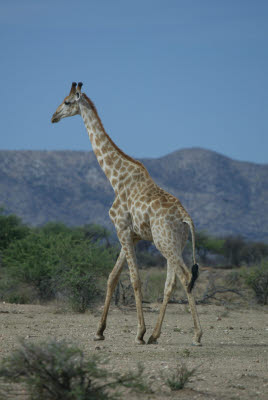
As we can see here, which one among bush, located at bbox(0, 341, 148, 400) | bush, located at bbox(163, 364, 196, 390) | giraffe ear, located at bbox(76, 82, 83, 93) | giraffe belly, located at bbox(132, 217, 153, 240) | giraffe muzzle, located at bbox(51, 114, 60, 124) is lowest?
bush, located at bbox(163, 364, 196, 390)

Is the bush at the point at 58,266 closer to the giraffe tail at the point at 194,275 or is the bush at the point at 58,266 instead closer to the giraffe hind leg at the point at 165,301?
the giraffe hind leg at the point at 165,301

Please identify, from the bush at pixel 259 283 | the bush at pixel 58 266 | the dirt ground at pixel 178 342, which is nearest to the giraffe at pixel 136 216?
the dirt ground at pixel 178 342

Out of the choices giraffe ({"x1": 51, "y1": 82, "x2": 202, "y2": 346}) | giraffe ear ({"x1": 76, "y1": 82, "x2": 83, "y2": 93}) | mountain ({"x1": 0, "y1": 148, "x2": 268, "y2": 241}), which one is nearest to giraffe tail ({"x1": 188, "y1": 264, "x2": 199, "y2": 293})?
giraffe ({"x1": 51, "y1": 82, "x2": 202, "y2": 346})

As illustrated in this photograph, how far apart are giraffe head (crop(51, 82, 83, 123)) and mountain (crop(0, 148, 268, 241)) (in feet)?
169

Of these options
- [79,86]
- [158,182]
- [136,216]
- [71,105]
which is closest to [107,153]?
[71,105]

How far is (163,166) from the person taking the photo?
77.8m

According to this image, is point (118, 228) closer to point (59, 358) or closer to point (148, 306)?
point (59, 358)

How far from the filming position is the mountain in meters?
65.9

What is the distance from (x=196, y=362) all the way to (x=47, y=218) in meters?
56.3

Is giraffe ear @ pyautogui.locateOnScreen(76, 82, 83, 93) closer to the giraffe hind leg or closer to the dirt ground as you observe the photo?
the giraffe hind leg

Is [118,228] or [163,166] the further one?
[163,166]

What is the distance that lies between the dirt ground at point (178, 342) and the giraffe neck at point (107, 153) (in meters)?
2.52

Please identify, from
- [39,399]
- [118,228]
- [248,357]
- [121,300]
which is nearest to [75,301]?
[121,300]

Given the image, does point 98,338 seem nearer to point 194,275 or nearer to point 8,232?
point 194,275
